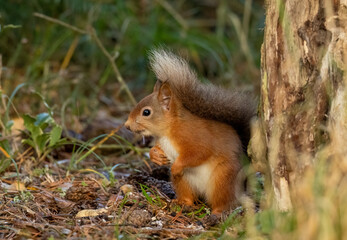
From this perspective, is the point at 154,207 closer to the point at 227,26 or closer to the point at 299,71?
the point at 299,71

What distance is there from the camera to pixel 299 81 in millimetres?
2531

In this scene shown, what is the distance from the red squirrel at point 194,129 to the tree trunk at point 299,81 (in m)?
0.49

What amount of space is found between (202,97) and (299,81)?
80cm

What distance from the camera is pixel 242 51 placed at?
6.52 metres

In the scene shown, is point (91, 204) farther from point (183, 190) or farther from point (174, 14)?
point (174, 14)

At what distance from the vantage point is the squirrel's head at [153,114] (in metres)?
3.29

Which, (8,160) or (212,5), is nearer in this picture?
(8,160)

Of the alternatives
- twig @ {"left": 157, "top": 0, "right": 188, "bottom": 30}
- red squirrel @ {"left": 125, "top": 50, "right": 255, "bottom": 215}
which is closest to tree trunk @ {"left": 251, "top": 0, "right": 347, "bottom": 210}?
red squirrel @ {"left": 125, "top": 50, "right": 255, "bottom": 215}

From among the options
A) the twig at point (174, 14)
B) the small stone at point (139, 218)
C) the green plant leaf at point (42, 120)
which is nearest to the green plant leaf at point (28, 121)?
the green plant leaf at point (42, 120)

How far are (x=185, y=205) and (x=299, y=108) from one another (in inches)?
37.1

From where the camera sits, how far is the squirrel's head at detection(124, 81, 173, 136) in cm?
329

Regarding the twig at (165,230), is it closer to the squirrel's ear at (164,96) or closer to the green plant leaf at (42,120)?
the squirrel's ear at (164,96)

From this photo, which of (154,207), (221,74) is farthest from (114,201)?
(221,74)

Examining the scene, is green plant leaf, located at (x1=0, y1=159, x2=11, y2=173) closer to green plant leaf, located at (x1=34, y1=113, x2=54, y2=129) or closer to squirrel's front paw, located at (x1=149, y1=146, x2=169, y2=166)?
green plant leaf, located at (x1=34, y1=113, x2=54, y2=129)
